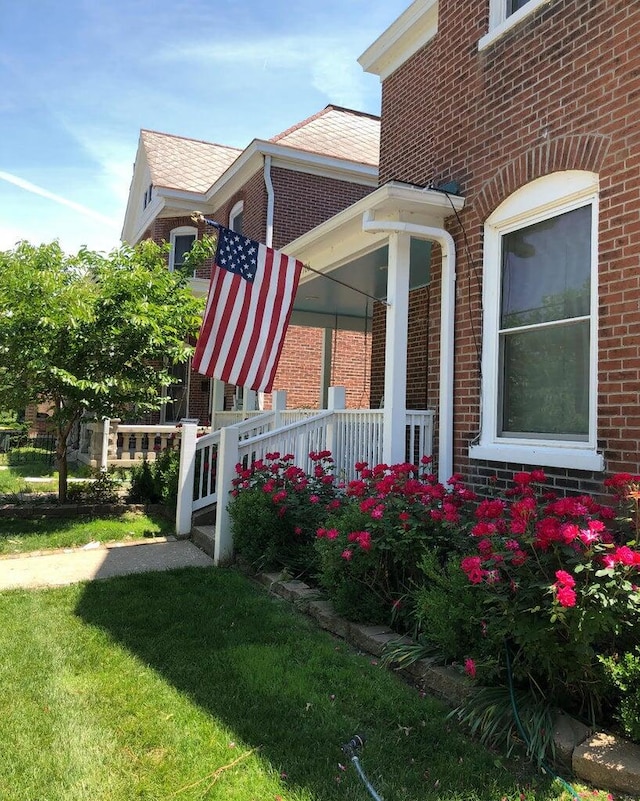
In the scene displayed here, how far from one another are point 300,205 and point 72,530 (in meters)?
8.51

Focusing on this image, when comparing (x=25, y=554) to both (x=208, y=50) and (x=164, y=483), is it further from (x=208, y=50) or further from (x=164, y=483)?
(x=208, y=50)

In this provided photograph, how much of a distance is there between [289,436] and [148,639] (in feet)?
10.4

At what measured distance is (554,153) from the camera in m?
4.54

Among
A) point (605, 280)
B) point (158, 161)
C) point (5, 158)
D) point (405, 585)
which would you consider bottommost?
point (405, 585)

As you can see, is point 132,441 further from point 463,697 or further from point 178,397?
point 463,697

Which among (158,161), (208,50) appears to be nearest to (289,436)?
(208,50)

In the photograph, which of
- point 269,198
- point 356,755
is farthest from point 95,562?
point 269,198

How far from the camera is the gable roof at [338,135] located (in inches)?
544

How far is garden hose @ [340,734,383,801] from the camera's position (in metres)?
2.45

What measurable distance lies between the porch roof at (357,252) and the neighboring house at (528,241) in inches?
1.1

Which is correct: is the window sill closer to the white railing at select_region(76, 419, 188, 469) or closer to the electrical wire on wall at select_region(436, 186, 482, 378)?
the electrical wire on wall at select_region(436, 186, 482, 378)

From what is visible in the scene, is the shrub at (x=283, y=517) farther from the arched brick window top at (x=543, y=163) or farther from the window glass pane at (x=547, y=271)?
the arched brick window top at (x=543, y=163)

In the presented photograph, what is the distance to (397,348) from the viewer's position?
18.4 feet

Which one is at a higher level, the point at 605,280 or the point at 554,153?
the point at 554,153
